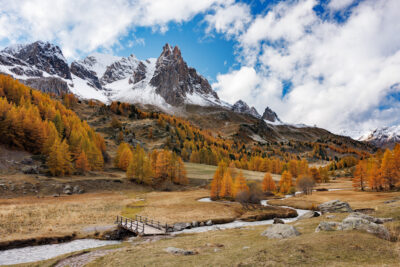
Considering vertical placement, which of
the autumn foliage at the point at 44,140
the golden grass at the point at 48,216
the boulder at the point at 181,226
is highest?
the autumn foliage at the point at 44,140

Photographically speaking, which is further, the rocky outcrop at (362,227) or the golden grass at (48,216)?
the golden grass at (48,216)

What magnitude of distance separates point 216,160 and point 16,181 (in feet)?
388

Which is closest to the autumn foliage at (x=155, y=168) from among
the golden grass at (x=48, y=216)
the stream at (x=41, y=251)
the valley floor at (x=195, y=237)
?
the valley floor at (x=195, y=237)

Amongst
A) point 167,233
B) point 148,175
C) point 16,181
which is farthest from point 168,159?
point 167,233

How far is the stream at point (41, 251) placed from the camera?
23511 millimetres

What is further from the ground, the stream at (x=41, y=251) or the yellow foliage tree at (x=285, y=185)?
the yellow foliage tree at (x=285, y=185)

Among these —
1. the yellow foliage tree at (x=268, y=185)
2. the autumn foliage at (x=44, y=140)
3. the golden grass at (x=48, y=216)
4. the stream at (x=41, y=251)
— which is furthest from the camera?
the yellow foliage tree at (x=268, y=185)

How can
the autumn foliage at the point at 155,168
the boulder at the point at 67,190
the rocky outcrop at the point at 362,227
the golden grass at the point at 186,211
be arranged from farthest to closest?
the autumn foliage at the point at 155,168 → the boulder at the point at 67,190 → the golden grass at the point at 186,211 → the rocky outcrop at the point at 362,227

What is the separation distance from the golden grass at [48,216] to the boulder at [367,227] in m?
35.3

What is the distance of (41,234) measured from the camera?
3066 cm

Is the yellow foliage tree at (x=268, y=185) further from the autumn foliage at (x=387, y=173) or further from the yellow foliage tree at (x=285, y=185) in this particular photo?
the autumn foliage at (x=387, y=173)

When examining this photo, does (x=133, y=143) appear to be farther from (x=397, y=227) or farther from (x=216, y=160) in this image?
(x=397, y=227)

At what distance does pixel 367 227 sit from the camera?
18.1 meters

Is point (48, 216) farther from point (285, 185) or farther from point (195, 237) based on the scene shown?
point (285, 185)
